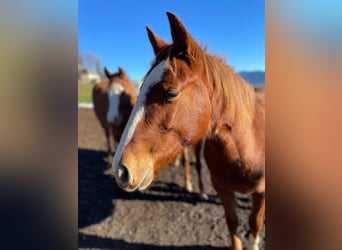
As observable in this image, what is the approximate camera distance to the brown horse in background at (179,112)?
109 centimetres

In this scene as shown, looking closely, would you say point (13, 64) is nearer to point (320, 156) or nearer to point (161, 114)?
point (320, 156)

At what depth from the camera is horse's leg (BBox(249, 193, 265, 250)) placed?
190 centimetres

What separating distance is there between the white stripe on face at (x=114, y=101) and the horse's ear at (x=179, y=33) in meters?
2.79

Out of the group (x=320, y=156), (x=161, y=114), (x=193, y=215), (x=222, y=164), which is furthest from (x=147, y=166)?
(x=193, y=215)

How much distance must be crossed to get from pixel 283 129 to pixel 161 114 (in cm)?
72

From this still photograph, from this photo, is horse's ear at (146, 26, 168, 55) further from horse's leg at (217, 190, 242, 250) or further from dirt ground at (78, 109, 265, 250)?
dirt ground at (78, 109, 265, 250)

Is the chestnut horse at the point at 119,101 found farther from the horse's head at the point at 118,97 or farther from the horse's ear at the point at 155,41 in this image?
the horse's ear at the point at 155,41

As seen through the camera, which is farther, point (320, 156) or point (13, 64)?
point (13, 64)

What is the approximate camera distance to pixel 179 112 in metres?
1.16

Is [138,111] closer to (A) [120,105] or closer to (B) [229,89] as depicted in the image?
(B) [229,89]

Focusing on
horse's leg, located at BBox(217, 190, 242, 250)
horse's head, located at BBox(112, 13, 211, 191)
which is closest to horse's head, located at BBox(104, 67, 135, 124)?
horse's leg, located at BBox(217, 190, 242, 250)

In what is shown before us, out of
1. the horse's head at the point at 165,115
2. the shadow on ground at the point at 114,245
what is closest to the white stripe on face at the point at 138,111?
the horse's head at the point at 165,115

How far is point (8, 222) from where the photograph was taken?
22.2 inches

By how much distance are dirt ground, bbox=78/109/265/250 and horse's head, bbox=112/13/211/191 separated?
164cm
